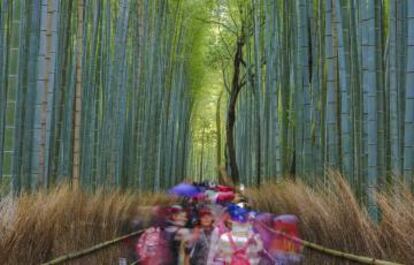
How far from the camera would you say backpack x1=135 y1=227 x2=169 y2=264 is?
465 cm

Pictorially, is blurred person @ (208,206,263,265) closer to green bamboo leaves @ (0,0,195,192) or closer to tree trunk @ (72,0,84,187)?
green bamboo leaves @ (0,0,195,192)

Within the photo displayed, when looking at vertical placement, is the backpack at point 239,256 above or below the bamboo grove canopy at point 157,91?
below

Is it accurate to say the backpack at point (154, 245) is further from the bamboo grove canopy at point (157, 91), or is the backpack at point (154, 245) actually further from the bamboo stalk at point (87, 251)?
the bamboo grove canopy at point (157, 91)

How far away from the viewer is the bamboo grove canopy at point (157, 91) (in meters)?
4.05

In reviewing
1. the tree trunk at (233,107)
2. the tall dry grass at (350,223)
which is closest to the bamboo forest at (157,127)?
the tall dry grass at (350,223)

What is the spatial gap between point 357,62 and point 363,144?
0.67 metres

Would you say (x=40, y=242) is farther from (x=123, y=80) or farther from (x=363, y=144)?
(x=123, y=80)

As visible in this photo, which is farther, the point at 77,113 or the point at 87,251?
the point at 77,113

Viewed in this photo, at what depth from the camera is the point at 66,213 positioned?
399cm

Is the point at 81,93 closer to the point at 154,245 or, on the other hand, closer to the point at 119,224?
the point at 119,224

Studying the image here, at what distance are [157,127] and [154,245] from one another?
24.0ft

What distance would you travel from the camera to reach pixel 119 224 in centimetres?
563

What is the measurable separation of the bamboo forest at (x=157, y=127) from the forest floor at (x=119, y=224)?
0.04 feet

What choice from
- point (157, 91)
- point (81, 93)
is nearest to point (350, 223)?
point (81, 93)
